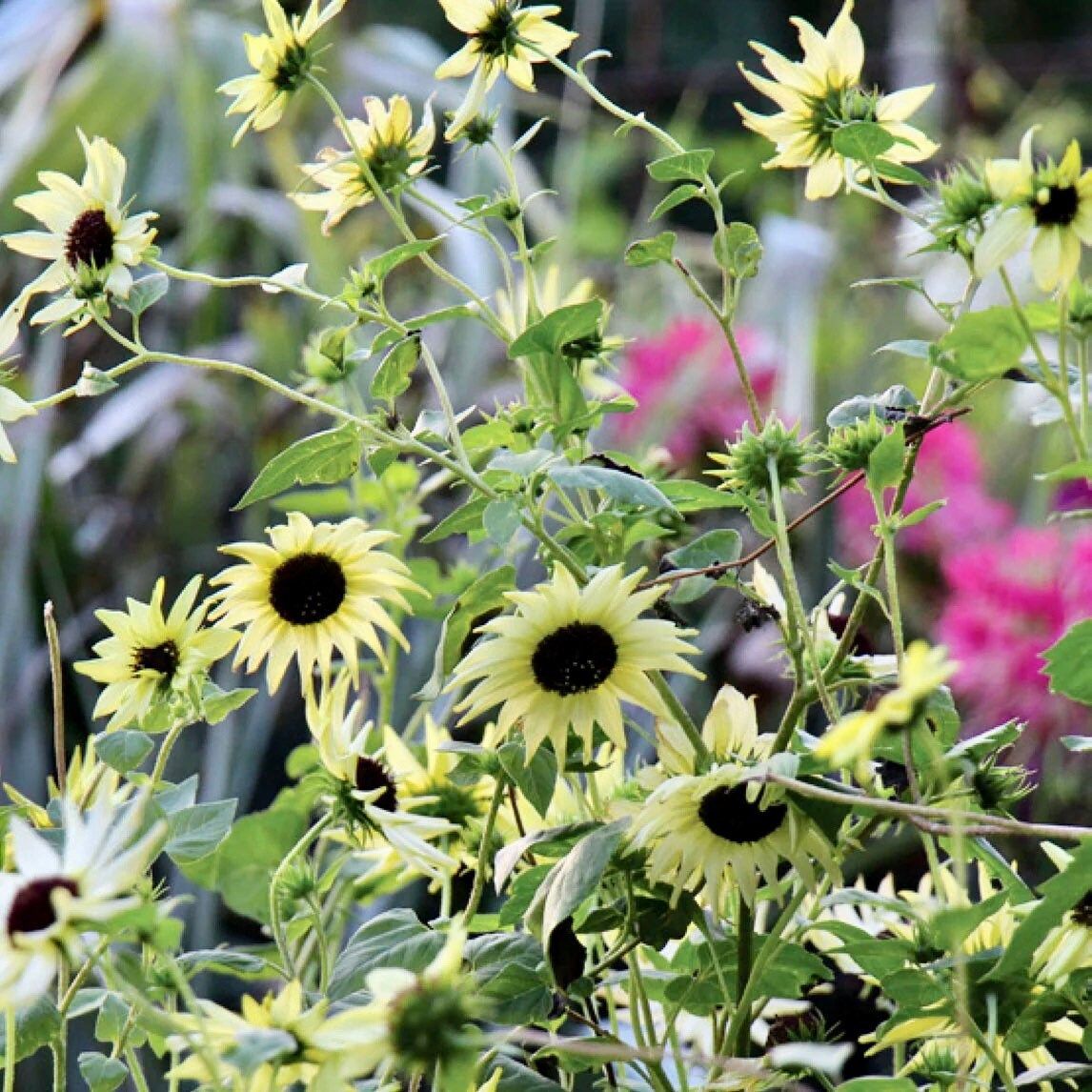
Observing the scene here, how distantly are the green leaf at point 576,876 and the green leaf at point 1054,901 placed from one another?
0.25ft

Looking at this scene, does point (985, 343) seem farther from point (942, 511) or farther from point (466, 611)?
point (942, 511)

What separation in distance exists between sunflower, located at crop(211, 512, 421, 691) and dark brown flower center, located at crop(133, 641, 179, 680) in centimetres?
1

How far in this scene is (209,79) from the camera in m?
1.76

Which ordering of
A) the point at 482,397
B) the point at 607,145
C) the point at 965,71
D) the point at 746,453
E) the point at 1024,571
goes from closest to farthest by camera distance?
the point at 746,453 → the point at 1024,571 → the point at 482,397 → the point at 965,71 → the point at 607,145

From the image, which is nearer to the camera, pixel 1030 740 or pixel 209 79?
pixel 1030 740

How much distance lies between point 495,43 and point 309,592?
0.13 m

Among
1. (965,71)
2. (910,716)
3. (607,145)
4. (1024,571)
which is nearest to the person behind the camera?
(910,716)

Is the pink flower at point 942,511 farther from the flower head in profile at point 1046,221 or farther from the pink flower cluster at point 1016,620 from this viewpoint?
the flower head in profile at point 1046,221

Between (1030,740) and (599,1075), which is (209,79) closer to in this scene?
(1030,740)

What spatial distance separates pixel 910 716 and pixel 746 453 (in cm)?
13

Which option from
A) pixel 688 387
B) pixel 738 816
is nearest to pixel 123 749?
pixel 738 816

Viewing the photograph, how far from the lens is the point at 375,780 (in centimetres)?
40

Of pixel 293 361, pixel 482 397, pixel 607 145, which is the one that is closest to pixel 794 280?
pixel 482 397

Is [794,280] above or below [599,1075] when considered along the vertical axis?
above
